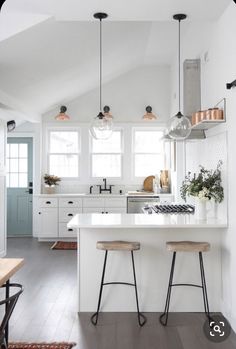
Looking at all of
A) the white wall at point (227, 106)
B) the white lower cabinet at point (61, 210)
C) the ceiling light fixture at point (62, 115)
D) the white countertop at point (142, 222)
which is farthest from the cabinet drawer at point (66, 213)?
the white wall at point (227, 106)

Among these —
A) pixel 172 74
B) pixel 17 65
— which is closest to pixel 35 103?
pixel 17 65

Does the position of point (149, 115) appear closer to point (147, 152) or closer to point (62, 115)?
point (147, 152)

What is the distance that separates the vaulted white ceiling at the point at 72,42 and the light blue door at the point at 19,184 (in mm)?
1068

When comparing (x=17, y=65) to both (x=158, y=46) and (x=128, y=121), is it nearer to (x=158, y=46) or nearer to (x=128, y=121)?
(x=158, y=46)

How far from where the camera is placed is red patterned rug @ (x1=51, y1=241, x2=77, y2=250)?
6.65 m

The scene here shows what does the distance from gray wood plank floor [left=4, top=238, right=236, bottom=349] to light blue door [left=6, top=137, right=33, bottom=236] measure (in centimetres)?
340

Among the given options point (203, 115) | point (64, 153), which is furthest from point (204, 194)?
point (64, 153)

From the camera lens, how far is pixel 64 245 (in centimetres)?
688

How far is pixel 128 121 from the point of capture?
7695 mm

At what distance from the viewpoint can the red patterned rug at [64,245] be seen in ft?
21.8

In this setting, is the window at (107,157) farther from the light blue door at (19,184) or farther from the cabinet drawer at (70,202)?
the light blue door at (19,184)

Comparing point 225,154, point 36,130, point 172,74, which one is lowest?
point 225,154

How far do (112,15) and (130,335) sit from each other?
9.34 feet

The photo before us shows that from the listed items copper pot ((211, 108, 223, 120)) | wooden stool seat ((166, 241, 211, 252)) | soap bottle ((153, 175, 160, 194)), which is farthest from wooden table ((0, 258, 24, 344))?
soap bottle ((153, 175, 160, 194))
